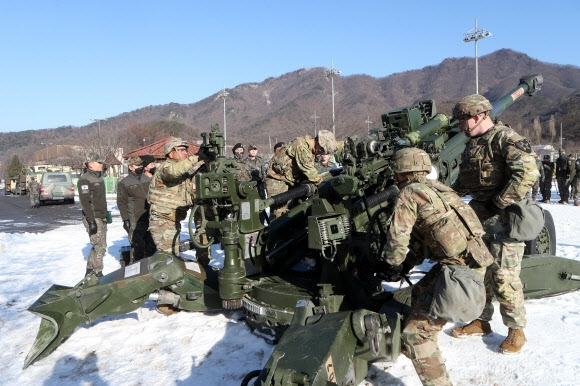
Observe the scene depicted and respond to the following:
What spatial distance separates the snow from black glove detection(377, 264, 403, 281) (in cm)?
70

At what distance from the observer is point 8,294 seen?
21.3 feet

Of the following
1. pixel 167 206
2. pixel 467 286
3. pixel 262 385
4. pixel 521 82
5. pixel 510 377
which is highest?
pixel 521 82

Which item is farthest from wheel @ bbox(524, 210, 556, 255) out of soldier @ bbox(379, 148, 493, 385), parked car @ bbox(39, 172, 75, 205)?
parked car @ bbox(39, 172, 75, 205)

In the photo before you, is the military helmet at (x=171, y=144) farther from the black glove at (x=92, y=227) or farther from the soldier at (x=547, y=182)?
the soldier at (x=547, y=182)

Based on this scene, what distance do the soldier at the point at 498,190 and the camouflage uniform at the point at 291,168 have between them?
6.69 feet

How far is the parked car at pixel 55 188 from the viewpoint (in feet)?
76.4

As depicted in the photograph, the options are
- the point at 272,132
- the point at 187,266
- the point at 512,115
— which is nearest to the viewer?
the point at 187,266

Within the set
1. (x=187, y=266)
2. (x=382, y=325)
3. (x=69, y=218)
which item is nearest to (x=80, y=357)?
(x=187, y=266)

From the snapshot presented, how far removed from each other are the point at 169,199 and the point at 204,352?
7.06 ft

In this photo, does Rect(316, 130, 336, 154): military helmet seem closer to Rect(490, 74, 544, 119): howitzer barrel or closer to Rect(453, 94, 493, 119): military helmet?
Rect(453, 94, 493, 119): military helmet

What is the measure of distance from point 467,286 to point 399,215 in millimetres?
618

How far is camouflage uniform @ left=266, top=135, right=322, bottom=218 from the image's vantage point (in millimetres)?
6184

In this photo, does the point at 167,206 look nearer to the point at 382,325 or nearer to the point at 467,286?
the point at 382,325

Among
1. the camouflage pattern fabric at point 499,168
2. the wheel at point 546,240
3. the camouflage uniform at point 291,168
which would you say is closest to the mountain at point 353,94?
the camouflage uniform at point 291,168
